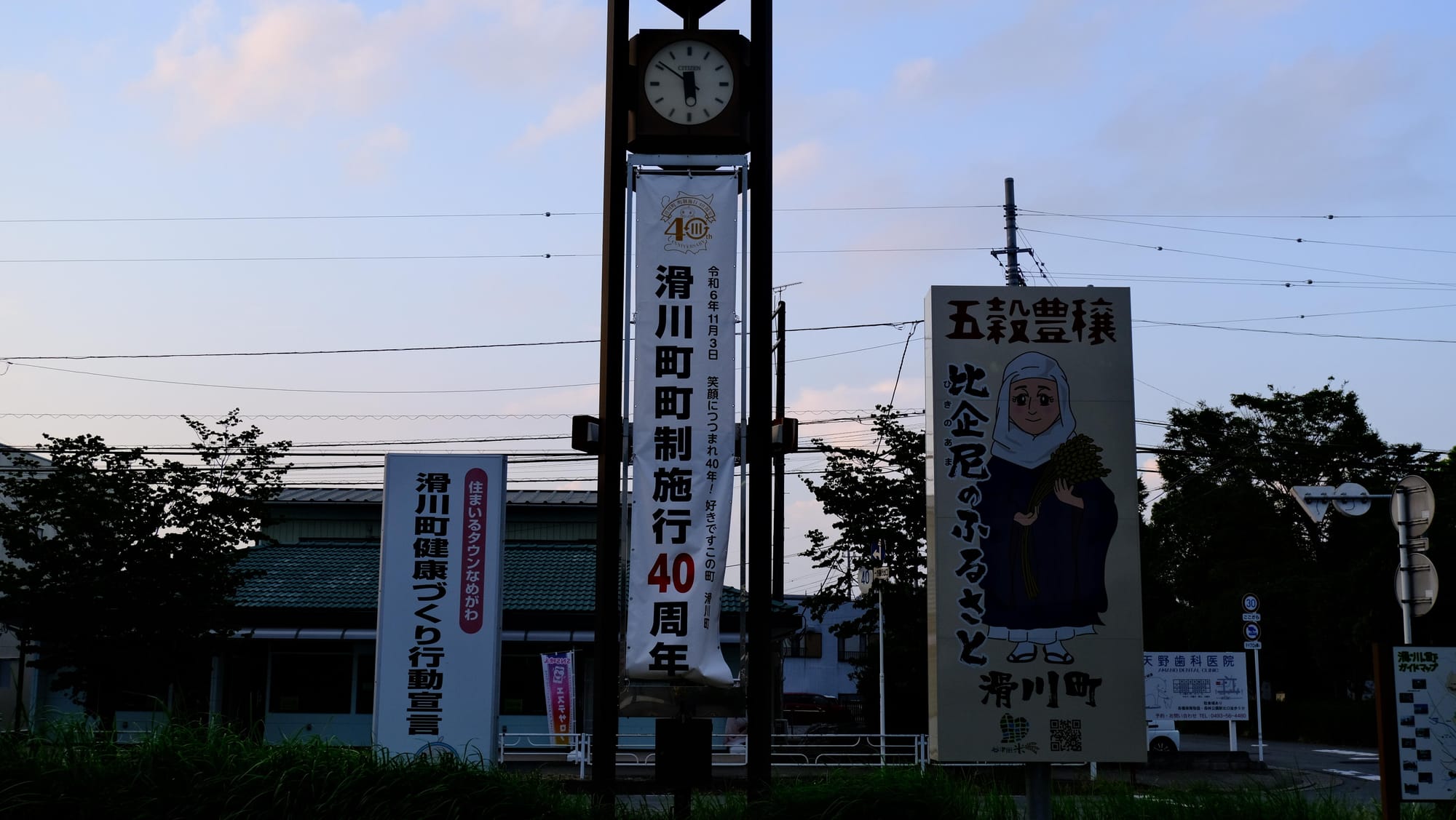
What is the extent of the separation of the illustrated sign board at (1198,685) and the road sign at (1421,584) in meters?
9.26

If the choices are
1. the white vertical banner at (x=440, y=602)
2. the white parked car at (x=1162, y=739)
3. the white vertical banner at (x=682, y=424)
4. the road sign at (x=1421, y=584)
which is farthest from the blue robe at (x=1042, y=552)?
the white parked car at (x=1162, y=739)

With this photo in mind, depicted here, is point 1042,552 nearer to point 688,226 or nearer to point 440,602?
point 688,226

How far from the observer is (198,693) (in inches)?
936

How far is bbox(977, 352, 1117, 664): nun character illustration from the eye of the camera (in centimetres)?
760

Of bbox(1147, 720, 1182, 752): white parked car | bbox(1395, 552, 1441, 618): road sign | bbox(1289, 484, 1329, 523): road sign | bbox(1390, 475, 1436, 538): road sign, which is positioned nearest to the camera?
bbox(1390, 475, 1436, 538): road sign

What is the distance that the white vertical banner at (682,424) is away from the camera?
7.88m

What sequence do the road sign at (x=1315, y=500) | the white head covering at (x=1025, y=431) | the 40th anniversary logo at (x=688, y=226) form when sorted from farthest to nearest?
the road sign at (x=1315, y=500), the 40th anniversary logo at (x=688, y=226), the white head covering at (x=1025, y=431)

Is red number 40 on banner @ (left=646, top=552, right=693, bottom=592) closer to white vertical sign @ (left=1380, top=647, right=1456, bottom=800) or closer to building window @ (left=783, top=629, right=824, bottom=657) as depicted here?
white vertical sign @ (left=1380, top=647, right=1456, bottom=800)

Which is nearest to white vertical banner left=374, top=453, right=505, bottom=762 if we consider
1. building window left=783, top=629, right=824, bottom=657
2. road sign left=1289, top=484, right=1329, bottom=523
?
road sign left=1289, top=484, right=1329, bottom=523

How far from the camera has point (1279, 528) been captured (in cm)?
4412

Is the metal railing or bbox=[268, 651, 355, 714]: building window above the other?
bbox=[268, 651, 355, 714]: building window

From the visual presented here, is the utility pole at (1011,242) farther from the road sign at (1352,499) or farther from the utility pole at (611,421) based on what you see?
the utility pole at (611,421)

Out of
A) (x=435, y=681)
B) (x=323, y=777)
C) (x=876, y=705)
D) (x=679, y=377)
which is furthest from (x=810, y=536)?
(x=323, y=777)

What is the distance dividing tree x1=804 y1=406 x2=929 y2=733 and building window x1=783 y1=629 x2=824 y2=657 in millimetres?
41118
